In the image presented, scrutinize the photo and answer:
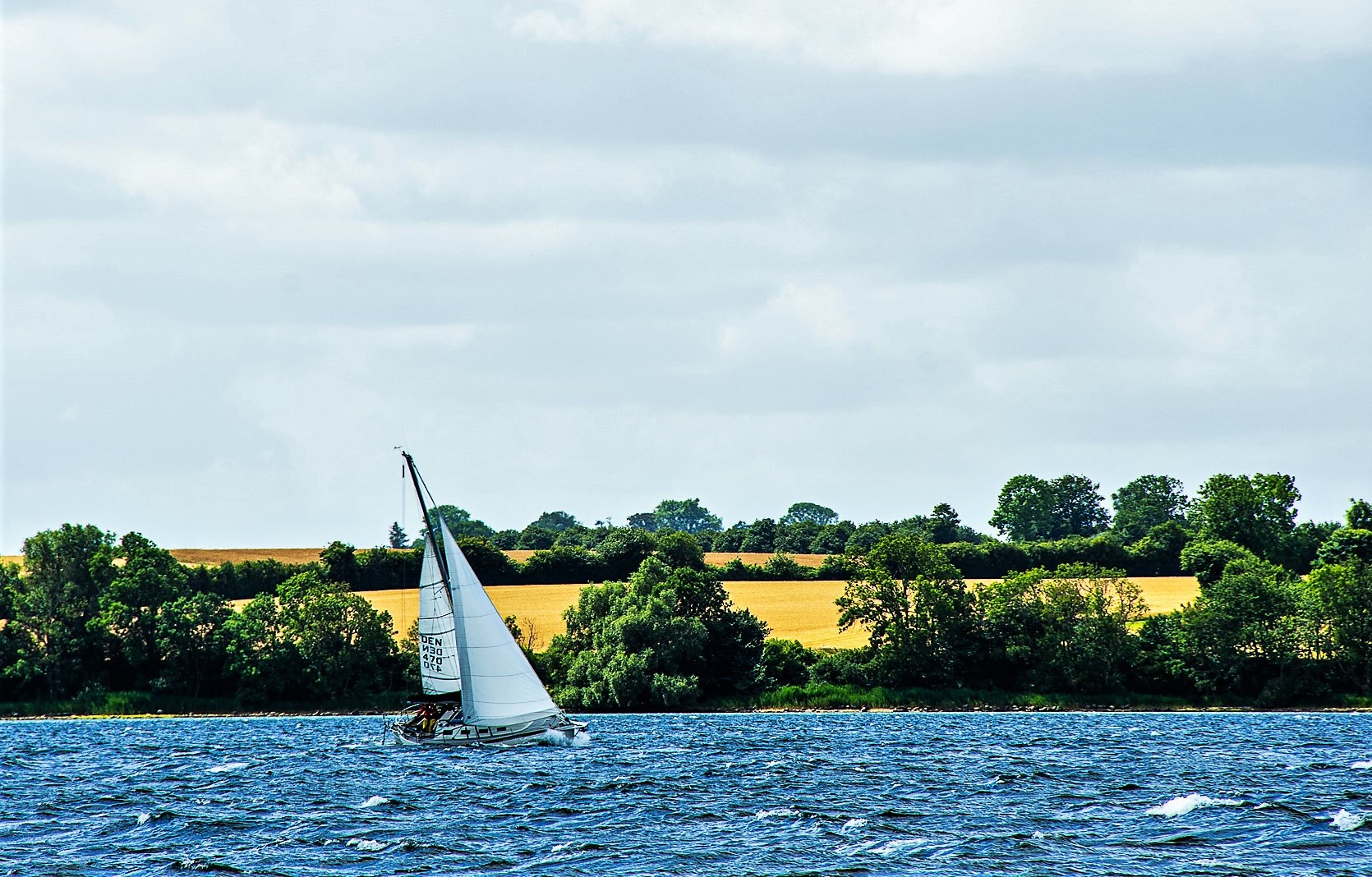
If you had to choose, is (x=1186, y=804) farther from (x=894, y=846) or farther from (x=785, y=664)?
(x=785, y=664)

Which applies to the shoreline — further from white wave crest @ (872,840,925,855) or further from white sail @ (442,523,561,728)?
white wave crest @ (872,840,925,855)

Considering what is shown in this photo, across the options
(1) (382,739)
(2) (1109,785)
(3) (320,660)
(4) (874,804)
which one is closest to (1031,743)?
(2) (1109,785)

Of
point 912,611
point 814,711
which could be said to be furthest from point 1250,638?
point 814,711

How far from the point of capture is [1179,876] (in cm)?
3991

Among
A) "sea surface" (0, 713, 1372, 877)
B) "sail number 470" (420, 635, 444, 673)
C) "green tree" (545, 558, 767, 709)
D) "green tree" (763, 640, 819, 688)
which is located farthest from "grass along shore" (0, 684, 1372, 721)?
"sail number 470" (420, 635, 444, 673)

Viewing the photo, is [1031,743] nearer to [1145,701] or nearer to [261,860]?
[1145,701]

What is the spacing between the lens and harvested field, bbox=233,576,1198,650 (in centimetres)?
13838

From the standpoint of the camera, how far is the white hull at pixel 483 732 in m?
78.0

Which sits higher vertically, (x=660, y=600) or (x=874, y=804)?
(x=660, y=600)

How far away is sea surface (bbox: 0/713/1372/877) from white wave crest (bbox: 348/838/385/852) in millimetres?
109

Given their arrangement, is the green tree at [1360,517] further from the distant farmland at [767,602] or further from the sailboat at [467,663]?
the sailboat at [467,663]

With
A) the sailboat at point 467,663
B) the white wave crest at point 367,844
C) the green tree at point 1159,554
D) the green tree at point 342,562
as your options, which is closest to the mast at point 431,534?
the sailboat at point 467,663

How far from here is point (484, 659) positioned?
250 feet

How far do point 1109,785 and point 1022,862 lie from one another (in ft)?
60.0
